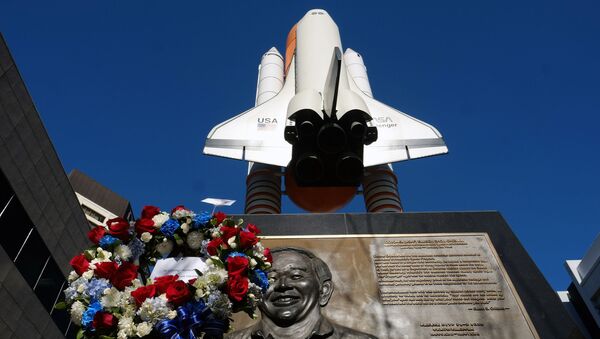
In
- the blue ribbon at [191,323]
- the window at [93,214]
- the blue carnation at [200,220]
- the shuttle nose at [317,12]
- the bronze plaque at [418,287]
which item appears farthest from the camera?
the window at [93,214]

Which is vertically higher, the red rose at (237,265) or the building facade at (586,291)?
the building facade at (586,291)

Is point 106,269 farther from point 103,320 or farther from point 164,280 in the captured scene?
point 164,280

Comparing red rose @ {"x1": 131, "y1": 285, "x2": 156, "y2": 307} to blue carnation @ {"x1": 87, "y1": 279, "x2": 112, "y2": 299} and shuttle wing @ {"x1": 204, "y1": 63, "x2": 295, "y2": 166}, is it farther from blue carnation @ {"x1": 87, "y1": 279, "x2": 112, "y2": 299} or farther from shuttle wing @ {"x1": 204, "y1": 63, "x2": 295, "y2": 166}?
shuttle wing @ {"x1": 204, "y1": 63, "x2": 295, "y2": 166}

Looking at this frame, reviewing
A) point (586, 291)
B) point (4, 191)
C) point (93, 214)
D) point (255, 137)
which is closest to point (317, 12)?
point (255, 137)

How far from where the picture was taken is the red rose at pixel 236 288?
124 inches

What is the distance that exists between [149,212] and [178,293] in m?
1.07

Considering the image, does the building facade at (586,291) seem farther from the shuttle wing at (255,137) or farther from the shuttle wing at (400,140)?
the shuttle wing at (255,137)

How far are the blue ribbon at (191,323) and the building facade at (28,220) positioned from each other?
936cm

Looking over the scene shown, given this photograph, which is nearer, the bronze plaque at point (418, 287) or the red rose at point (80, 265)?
the red rose at point (80, 265)

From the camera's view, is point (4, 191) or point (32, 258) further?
point (32, 258)

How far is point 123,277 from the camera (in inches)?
131

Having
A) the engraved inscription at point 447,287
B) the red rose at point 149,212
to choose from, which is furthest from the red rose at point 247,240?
the engraved inscription at point 447,287

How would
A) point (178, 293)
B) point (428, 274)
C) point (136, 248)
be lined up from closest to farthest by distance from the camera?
point (178, 293), point (136, 248), point (428, 274)

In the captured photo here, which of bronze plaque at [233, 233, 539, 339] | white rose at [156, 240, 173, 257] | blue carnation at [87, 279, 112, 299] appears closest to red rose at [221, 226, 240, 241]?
white rose at [156, 240, 173, 257]
